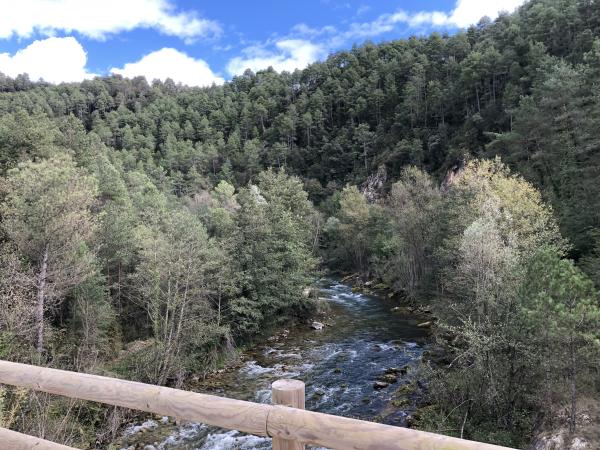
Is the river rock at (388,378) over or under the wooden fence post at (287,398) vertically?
under

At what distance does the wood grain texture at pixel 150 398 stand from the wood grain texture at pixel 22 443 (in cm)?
40

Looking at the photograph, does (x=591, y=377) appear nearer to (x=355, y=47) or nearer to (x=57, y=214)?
(x=57, y=214)

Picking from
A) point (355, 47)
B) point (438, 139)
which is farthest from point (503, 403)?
point (355, 47)

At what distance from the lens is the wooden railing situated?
7.09 feet

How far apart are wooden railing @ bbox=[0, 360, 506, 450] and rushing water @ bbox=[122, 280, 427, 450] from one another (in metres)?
13.2

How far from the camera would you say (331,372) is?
2100 cm

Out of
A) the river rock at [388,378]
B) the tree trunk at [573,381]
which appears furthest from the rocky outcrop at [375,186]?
the tree trunk at [573,381]

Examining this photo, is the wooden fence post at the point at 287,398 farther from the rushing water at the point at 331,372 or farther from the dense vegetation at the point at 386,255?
the rushing water at the point at 331,372

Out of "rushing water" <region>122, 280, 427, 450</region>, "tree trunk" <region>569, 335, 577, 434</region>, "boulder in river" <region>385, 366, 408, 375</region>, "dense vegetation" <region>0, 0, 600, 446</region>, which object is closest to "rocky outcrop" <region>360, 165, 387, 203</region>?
"dense vegetation" <region>0, 0, 600, 446</region>

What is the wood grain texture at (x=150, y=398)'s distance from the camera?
8.32ft

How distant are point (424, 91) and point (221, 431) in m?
85.9

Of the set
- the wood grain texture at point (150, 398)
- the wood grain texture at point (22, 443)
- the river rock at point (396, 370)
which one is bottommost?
the river rock at point (396, 370)

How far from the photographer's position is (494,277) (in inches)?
667

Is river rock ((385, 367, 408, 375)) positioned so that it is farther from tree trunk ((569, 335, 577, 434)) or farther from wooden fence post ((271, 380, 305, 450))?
wooden fence post ((271, 380, 305, 450))
